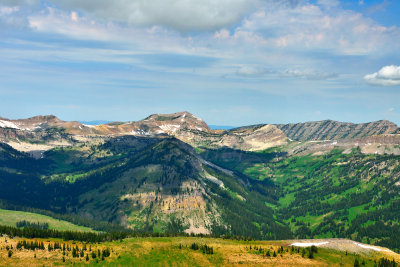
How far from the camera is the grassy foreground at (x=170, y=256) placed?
162 metres

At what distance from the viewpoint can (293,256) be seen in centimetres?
17825

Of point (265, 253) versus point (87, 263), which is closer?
point (87, 263)

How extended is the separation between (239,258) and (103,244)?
273 ft

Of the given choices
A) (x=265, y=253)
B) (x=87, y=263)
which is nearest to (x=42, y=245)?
(x=87, y=263)

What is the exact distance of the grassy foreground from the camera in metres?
162

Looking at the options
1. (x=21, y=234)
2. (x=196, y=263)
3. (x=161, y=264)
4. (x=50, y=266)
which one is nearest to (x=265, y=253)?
(x=196, y=263)

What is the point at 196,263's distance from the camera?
17462 centimetres

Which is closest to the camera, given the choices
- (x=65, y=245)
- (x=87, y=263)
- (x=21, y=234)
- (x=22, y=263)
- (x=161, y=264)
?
(x=22, y=263)

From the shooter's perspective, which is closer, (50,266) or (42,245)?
(50,266)

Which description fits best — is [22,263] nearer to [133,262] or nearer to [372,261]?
[133,262]

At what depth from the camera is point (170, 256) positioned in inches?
7190

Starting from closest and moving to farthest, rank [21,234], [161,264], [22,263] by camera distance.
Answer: [22,263], [161,264], [21,234]

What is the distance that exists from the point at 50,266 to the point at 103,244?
1792 inches

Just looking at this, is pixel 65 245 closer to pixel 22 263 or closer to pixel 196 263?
pixel 22 263
